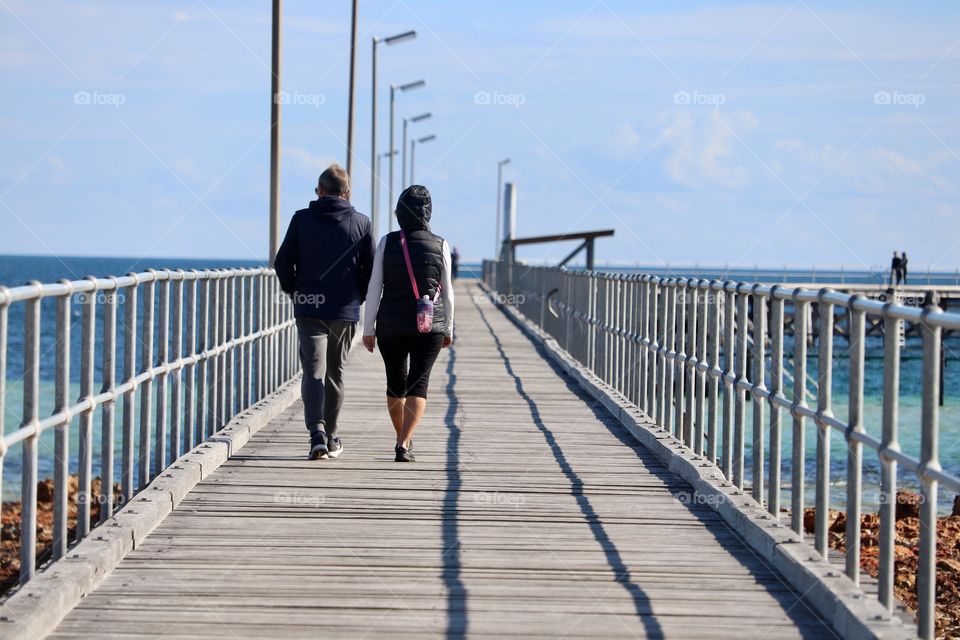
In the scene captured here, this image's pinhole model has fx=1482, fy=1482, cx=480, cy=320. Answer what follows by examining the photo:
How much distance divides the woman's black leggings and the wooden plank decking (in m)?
0.52

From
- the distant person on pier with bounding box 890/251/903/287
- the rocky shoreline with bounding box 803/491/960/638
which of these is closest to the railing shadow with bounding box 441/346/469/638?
the rocky shoreline with bounding box 803/491/960/638

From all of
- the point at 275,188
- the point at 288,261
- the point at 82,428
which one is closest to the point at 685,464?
the point at 288,261

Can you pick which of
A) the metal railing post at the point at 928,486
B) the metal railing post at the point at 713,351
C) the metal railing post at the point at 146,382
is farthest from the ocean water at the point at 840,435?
the metal railing post at the point at 928,486

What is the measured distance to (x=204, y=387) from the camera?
405 inches

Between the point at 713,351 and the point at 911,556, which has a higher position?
the point at 713,351

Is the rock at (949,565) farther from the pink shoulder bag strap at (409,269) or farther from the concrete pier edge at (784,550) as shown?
the pink shoulder bag strap at (409,269)

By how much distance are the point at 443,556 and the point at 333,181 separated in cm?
369

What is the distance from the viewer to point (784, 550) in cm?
655

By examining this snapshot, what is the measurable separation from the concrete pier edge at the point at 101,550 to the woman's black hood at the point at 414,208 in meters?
1.92

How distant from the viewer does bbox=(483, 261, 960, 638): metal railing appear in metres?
5.12

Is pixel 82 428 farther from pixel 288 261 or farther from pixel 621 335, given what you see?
pixel 621 335

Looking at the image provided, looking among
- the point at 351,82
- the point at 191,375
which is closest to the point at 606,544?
the point at 191,375

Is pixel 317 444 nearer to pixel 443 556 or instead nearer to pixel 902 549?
pixel 443 556

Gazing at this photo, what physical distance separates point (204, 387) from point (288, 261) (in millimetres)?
1160
